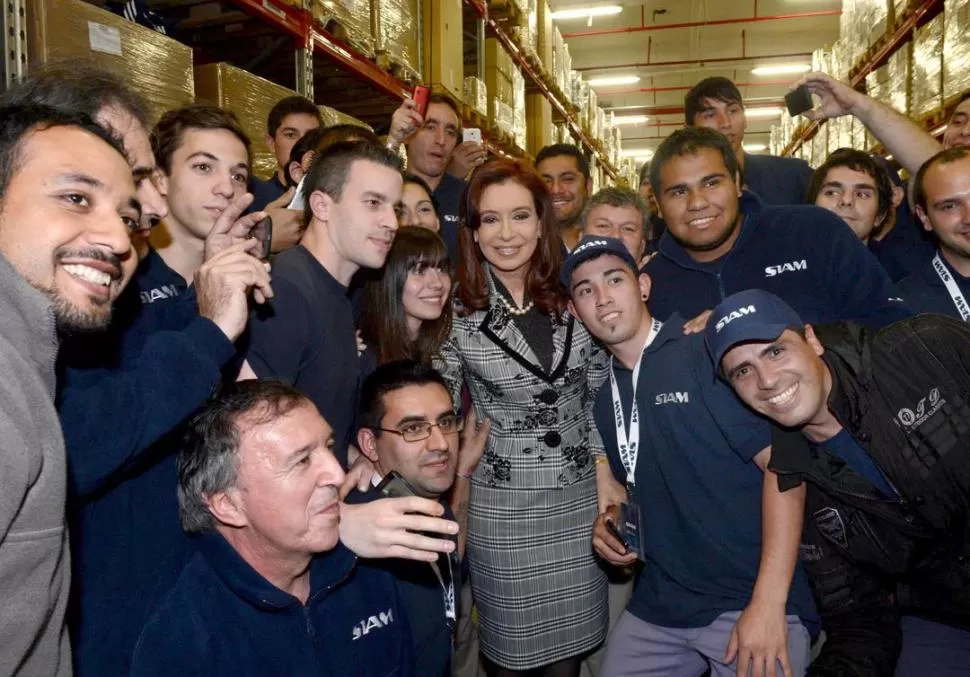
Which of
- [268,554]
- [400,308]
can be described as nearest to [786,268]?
[400,308]

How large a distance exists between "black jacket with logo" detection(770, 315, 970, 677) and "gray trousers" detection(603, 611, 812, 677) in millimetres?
254

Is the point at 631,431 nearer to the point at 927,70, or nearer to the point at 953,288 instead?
the point at 953,288

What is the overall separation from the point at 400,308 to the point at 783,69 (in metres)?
16.6

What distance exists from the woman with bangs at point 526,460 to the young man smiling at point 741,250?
599 mm


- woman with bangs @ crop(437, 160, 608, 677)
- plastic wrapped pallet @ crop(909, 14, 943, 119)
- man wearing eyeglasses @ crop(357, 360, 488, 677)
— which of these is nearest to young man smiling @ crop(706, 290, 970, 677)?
woman with bangs @ crop(437, 160, 608, 677)

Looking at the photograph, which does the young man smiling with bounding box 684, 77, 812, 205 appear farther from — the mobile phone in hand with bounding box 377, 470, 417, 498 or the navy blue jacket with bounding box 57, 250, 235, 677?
the navy blue jacket with bounding box 57, 250, 235, 677

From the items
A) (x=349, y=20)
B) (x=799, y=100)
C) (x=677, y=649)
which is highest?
(x=349, y=20)

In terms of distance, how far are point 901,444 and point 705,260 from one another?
1145mm

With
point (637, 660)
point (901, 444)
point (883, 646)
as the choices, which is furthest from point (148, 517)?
point (883, 646)

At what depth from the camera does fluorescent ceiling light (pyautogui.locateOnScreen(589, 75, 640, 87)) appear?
16734 millimetres

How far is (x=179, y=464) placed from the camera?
5.91ft

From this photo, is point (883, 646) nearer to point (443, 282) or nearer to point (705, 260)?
point (705, 260)

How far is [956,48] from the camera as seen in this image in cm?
467

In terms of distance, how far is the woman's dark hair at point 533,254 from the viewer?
290 cm
